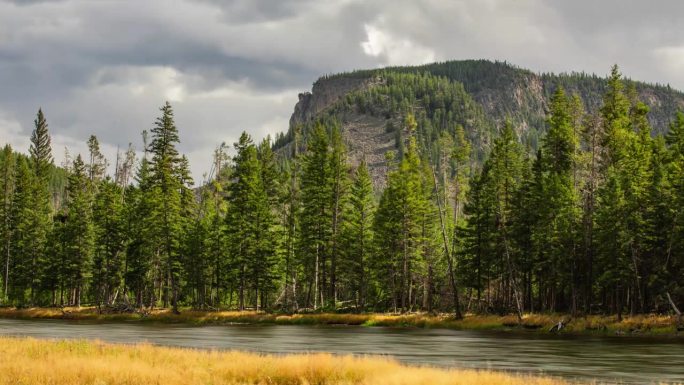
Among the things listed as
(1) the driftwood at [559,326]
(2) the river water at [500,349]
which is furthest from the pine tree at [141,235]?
(1) the driftwood at [559,326]

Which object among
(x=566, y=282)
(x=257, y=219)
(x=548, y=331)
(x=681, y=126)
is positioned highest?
(x=681, y=126)

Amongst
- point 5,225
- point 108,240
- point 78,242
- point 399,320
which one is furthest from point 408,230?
point 5,225

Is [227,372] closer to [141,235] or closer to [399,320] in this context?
[399,320]

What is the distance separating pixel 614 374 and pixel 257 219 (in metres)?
50.0

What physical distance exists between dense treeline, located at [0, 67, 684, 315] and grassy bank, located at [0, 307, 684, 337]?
206 centimetres

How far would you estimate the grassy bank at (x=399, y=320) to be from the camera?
5147cm

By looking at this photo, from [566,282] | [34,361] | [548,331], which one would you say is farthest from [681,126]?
[34,361]

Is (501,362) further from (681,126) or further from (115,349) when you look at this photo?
(681,126)

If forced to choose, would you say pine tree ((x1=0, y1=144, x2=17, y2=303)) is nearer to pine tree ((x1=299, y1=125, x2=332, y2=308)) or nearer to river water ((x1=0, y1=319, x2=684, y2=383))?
pine tree ((x1=299, y1=125, x2=332, y2=308))

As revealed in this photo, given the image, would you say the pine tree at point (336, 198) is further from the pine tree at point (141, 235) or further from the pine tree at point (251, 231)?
the pine tree at point (141, 235)

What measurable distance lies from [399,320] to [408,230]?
859 centimetres

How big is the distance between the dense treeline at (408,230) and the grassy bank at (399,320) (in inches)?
81.0

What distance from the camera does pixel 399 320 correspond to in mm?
63344

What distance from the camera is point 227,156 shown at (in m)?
104
